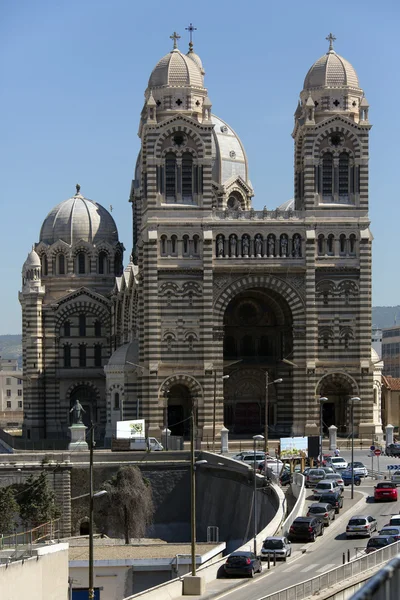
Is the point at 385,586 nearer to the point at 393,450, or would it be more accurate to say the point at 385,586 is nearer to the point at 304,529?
the point at 304,529

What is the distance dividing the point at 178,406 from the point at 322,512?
1501 inches

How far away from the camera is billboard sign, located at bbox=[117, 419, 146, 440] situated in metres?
80.5

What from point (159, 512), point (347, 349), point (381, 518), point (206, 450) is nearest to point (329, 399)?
point (347, 349)

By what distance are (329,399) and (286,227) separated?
494 inches

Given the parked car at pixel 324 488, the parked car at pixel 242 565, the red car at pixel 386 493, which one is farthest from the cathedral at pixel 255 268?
the parked car at pixel 242 565

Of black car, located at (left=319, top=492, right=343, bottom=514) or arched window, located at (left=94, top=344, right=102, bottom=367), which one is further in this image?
arched window, located at (left=94, top=344, right=102, bottom=367)

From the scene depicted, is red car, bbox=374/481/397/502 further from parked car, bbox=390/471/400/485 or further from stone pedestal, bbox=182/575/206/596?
stone pedestal, bbox=182/575/206/596

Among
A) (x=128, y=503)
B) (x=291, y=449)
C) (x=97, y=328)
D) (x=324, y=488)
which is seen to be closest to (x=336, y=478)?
(x=324, y=488)

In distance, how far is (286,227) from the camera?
8906 centimetres

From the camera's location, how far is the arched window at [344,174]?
295 ft

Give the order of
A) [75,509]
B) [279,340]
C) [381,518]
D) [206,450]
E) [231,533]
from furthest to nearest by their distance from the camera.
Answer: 1. [279,340]
2. [206,450]
3. [75,509]
4. [231,533]
5. [381,518]

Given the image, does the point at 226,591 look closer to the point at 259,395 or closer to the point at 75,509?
the point at 75,509

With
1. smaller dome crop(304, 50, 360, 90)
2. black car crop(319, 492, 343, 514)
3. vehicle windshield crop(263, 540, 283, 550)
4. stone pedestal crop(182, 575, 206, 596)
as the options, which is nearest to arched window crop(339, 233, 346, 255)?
smaller dome crop(304, 50, 360, 90)

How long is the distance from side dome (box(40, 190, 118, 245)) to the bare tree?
39.5 metres
